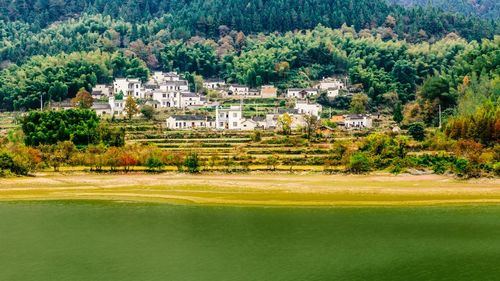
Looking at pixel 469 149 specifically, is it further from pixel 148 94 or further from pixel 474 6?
pixel 474 6

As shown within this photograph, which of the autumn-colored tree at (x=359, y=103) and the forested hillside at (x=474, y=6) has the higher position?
the forested hillside at (x=474, y=6)

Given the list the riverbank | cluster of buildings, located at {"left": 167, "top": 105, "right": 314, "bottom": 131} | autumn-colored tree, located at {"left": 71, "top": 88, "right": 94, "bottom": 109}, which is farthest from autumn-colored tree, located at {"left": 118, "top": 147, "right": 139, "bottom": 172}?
autumn-colored tree, located at {"left": 71, "top": 88, "right": 94, "bottom": 109}

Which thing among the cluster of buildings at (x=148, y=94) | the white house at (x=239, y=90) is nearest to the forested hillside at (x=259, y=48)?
the cluster of buildings at (x=148, y=94)

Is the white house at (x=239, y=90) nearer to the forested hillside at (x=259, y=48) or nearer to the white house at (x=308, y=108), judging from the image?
the forested hillside at (x=259, y=48)

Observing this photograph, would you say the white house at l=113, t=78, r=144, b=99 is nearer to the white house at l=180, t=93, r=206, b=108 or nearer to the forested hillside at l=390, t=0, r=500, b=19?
the white house at l=180, t=93, r=206, b=108

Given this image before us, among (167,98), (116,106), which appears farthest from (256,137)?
(167,98)

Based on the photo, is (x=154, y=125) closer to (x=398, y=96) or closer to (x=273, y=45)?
(x=398, y=96)
